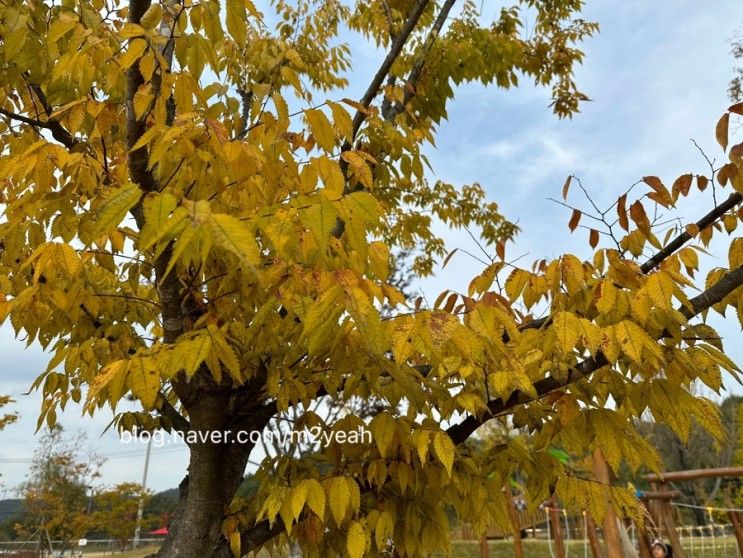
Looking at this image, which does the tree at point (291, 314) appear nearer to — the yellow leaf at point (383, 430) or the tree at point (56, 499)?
the yellow leaf at point (383, 430)

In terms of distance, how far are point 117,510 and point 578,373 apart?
1916cm

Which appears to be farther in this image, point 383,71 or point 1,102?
point 383,71

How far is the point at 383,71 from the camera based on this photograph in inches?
110

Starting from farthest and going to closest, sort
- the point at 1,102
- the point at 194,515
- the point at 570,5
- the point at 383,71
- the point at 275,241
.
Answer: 1. the point at 570,5
2. the point at 383,71
3. the point at 1,102
4. the point at 194,515
5. the point at 275,241

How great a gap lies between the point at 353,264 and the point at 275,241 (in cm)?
50

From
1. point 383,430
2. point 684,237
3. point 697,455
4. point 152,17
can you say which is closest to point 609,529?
point 684,237

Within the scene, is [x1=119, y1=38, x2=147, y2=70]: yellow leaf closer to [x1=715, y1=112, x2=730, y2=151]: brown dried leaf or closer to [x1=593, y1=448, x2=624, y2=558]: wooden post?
[x1=715, y1=112, x2=730, y2=151]: brown dried leaf

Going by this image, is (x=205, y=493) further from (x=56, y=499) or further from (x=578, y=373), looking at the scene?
(x=56, y=499)

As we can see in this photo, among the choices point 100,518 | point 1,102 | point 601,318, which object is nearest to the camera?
point 601,318

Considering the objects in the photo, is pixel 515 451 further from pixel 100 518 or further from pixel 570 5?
pixel 100 518

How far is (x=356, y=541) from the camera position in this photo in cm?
147

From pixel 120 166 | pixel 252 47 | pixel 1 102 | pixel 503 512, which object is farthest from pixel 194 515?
pixel 252 47

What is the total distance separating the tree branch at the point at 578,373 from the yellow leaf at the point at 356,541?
449 millimetres

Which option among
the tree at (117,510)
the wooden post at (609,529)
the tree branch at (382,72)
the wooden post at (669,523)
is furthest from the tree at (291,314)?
the tree at (117,510)
